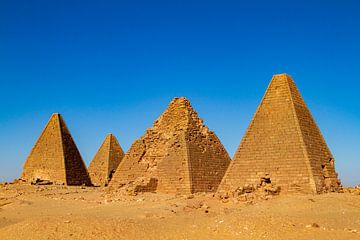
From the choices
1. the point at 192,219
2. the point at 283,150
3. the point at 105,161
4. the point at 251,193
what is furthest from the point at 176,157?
the point at 105,161

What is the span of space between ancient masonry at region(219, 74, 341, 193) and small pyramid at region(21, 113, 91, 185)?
1362 cm

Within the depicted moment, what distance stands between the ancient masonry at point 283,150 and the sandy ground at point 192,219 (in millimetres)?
781

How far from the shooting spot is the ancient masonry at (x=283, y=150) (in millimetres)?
14211

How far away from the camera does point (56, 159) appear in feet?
86.3

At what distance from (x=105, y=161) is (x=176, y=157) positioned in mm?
14571

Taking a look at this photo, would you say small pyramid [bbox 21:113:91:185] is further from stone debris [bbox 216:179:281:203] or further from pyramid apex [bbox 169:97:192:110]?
stone debris [bbox 216:179:281:203]

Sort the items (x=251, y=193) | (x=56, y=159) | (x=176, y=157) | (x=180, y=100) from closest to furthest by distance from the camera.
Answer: (x=251, y=193), (x=176, y=157), (x=180, y=100), (x=56, y=159)

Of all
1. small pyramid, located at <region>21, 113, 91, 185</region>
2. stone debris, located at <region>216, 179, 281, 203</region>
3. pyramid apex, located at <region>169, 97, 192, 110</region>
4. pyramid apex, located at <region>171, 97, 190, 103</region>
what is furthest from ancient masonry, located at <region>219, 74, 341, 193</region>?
small pyramid, located at <region>21, 113, 91, 185</region>

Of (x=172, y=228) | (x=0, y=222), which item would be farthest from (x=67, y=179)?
(x=172, y=228)

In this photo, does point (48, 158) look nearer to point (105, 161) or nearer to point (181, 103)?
point (105, 161)

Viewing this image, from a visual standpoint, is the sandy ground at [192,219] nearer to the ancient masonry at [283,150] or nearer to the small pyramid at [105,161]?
the ancient masonry at [283,150]

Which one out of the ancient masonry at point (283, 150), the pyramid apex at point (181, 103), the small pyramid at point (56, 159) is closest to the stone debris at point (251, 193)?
the ancient masonry at point (283, 150)

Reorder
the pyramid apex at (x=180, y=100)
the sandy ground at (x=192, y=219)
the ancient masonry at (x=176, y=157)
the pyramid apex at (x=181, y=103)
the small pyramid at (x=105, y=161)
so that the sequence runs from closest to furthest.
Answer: the sandy ground at (x=192, y=219) → the ancient masonry at (x=176, y=157) → the pyramid apex at (x=181, y=103) → the pyramid apex at (x=180, y=100) → the small pyramid at (x=105, y=161)

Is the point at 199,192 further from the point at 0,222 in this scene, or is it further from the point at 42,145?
the point at 42,145
